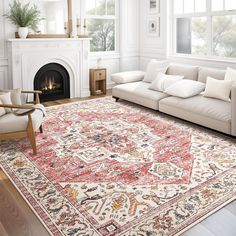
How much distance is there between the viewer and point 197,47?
6555 millimetres

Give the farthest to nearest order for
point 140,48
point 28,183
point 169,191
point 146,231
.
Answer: point 140,48 < point 28,183 < point 169,191 < point 146,231

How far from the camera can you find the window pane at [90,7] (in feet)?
23.0

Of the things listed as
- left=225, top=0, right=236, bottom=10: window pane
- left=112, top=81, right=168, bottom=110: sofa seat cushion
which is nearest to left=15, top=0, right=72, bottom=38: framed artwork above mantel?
left=112, top=81, right=168, bottom=110: sofa seat cushion

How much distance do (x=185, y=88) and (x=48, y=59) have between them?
2870mm

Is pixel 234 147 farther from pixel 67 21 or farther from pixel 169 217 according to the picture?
pixel 67 21

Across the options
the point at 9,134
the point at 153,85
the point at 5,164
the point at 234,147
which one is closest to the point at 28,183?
the point at 5,164

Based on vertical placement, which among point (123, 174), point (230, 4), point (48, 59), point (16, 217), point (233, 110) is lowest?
point (16, 217)

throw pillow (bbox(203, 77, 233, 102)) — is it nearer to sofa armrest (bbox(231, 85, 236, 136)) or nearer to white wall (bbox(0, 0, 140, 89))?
sofa armrest (bbox(231, 85, 236, 136))

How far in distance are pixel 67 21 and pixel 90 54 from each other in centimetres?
92

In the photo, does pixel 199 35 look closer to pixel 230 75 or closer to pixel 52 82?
pixel 230 75

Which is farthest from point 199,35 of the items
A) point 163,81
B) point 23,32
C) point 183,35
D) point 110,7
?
point 23,32

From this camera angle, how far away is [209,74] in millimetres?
5375

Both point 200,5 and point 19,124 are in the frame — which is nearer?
point 19,124

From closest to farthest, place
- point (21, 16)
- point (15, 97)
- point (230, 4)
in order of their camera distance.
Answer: point (15, 97) → point (230, 4) → point (21, 16)
